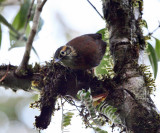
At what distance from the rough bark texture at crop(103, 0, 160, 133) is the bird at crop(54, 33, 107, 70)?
0.18 metres

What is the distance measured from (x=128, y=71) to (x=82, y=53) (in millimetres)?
487

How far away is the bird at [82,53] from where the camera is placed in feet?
6.35

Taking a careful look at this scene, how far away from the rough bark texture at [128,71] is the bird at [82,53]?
178mm

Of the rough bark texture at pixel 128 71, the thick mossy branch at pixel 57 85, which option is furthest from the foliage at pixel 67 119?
the rough bark texture at pixel 128 71

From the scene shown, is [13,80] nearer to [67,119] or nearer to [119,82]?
[67,119]

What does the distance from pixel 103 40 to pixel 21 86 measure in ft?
3.22

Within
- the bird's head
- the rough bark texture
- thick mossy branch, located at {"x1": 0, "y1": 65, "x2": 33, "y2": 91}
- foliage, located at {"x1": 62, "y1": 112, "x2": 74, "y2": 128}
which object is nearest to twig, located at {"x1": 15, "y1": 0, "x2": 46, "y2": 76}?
thick mossy branch, located at {"x1": 0, "y1": 65, "x2": 33, "y2": 91}

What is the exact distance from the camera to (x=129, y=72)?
176cm

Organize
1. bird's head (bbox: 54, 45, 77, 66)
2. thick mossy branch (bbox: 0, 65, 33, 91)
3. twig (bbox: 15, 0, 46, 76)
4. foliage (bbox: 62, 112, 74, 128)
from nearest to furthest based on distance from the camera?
1. twig (bbox: 15, 0, 46, 76)
2. foliage (bbox: 62, 112, 74, 128)
3. thick mossy branch (bbox: 0, 65, 33, 91)
4. bird's head (bbox: 54, 45, 77, 66)

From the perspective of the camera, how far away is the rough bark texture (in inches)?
58.5

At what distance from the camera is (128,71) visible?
177 centimetres

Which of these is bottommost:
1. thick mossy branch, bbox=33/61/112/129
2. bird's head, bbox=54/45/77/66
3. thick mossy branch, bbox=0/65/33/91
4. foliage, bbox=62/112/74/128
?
foliage, bbox=62/112/74/128

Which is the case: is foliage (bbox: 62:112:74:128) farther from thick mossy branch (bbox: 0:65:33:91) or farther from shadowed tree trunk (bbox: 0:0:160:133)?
thick mossy branch (bbox: 0:65:33:91)

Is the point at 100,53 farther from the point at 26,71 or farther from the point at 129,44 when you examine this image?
the point at 26,71
